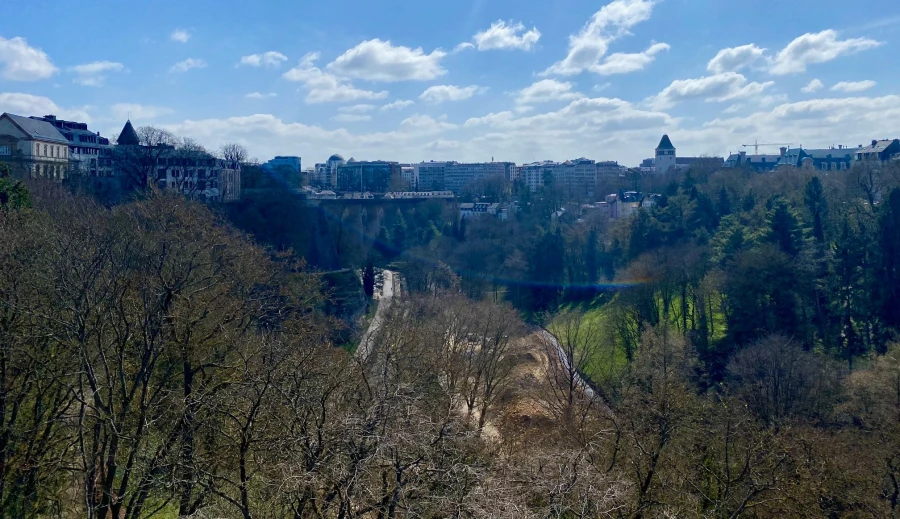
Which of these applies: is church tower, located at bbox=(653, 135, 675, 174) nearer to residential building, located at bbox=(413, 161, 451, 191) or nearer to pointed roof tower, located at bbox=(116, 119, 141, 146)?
residential building, located at bbox=(413, 161, 451, 191)

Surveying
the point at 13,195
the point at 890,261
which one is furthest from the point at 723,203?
the point at 13,195

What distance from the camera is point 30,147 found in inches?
1598

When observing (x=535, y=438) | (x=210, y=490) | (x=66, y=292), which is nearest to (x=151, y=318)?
(x=66, y=292)

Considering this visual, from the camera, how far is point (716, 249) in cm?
3331

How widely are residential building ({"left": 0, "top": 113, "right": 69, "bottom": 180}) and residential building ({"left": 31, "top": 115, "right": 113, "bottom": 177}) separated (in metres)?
1.33

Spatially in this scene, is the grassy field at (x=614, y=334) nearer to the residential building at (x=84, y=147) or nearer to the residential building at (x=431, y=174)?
the residential building at (x=84, y=147)

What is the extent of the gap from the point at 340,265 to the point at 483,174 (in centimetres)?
8282

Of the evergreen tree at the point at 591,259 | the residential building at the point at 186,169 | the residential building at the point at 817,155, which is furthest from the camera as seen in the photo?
the residential building at the point at 817,155

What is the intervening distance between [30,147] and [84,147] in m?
10.9

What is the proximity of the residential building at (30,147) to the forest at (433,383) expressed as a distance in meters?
10.4

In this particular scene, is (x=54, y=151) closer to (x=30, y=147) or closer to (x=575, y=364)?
(x=30, y=147)

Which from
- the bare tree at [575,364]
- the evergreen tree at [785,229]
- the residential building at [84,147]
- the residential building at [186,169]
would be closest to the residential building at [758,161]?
A: the evergreen tree at [785,229]

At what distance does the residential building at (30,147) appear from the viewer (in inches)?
1492

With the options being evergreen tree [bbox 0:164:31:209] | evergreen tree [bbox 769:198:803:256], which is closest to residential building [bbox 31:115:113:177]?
evergreen tree [bbox 0:164:31:209]
